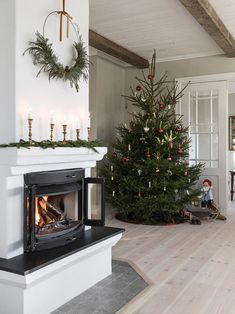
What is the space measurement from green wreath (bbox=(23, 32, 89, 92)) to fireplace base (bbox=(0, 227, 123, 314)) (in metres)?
1.30

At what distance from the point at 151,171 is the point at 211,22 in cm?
205

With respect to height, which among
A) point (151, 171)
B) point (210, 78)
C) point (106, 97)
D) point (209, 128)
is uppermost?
point (210, 78)

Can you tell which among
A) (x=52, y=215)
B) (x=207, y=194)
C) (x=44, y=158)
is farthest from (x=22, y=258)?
(x=207, y=194)

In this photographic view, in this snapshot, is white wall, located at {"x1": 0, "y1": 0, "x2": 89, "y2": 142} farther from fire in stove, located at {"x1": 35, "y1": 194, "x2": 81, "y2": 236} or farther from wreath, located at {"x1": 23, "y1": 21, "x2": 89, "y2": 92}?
fire in stove, located at {"x1": 35, "y1": 194, "x2": 81, "y2": 236}

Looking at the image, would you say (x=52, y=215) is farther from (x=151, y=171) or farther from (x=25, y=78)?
(x=151, y=171)

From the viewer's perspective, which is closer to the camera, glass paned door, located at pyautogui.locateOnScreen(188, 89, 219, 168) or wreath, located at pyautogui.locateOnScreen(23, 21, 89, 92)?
wreath, located at pyautogui.locateOnScreen(23, 21, 89, 92)

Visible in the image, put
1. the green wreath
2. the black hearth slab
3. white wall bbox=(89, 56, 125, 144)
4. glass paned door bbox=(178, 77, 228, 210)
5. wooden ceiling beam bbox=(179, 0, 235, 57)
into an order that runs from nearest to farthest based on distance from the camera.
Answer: the black hearth slab
the green wreath
wooden ceiling beam bbox=(179, 0, 235, 57)
glass paned door bbox=(178, 77, 228, 210)
white wall bbox=(89, 56, 125, 144)

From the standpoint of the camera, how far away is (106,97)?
234 inches

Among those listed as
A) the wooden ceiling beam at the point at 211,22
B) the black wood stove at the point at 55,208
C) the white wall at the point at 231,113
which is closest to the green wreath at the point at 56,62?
the black wood stove at the point at 55,208

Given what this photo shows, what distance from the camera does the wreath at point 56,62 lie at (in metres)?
2.48

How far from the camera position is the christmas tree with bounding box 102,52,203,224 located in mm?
4824

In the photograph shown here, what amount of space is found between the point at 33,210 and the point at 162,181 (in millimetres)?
2749

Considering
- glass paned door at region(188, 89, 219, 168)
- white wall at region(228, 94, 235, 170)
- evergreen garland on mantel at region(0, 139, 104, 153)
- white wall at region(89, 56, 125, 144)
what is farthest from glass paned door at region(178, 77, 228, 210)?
white wall at region(228, 94, 235, 170)

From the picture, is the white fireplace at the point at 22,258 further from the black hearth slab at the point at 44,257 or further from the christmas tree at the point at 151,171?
the christmas tree at the point at 151,171
